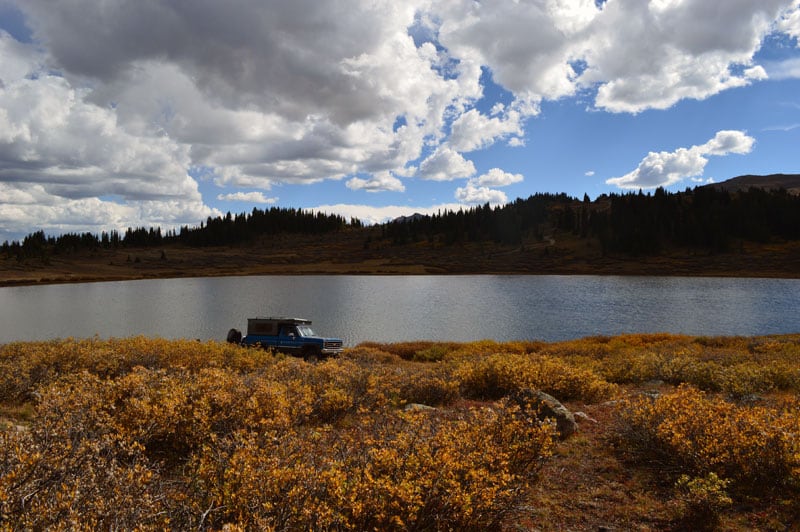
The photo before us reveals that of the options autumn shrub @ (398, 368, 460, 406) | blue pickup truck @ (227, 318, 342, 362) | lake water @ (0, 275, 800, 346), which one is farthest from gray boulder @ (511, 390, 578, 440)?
lake water @ (0, 275, 800, 346)

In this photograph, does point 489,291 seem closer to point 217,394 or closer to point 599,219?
point 217,394

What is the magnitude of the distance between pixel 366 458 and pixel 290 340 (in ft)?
63.5

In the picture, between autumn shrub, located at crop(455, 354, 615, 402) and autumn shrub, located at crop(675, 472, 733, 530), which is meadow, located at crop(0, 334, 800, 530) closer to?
autumn shrub, located at crop(675, 472, 733, 530)

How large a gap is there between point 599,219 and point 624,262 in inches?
1341

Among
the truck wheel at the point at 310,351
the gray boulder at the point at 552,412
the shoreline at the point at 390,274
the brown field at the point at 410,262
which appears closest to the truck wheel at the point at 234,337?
the truck wheel at the point at 310,351

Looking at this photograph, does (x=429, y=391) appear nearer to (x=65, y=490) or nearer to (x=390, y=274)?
(x=65, y=490)

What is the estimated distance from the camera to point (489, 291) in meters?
74.2

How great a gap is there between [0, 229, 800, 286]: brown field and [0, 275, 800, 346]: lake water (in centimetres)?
4254

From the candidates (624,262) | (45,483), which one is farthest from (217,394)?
(624,262)

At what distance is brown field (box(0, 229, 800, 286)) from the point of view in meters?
115

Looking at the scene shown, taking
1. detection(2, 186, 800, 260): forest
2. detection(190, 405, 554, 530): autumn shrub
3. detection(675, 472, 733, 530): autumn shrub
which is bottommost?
detection(675, 472, 733, 530): autumn shrub

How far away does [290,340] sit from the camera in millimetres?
24969

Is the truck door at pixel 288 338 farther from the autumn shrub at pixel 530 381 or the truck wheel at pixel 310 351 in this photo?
the autumn shrub at pixel 530 381

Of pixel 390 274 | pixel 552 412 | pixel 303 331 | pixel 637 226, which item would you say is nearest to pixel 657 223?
pixel 637 226
